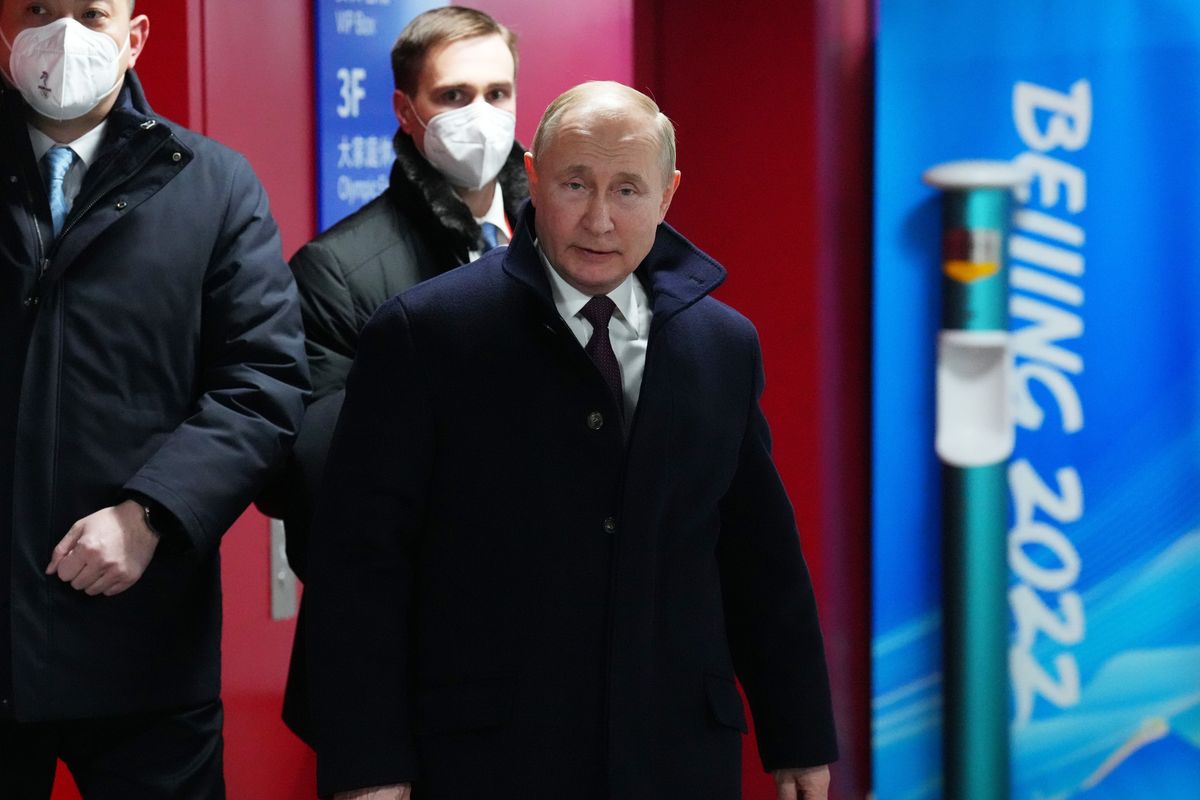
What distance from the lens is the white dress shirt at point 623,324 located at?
2.05m

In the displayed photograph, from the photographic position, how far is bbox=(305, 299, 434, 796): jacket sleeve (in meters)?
1.94

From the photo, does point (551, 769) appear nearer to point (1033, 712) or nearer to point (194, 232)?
point (194, 232)

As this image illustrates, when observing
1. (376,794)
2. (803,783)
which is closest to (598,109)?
(376,794)

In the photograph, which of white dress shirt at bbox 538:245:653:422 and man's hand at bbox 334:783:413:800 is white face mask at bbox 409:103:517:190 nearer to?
white dress shirt at bbox 538:245:653:422

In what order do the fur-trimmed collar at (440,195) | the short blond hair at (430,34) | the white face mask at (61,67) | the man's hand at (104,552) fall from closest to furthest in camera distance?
1. the man's hand at (104,552)
2. the white face mask at (61,67)
3. the fur-trimmed collar at (440,195)
4. the short blond hair at (430,34)

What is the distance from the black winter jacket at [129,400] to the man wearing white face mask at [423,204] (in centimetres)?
21

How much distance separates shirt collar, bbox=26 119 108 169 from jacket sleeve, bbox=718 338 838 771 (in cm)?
106

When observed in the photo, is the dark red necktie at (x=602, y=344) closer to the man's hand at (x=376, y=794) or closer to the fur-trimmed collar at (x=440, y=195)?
the man's hand at (x=376, y=794)

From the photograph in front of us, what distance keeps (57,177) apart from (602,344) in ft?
3.00

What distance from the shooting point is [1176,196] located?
347 cm

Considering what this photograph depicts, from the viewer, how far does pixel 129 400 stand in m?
2.31

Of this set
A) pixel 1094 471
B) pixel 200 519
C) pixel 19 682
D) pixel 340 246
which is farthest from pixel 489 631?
pixel 1094 471

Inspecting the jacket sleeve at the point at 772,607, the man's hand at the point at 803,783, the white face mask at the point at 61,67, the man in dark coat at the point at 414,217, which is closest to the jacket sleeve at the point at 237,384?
the man in dark coat at the point at 414,217

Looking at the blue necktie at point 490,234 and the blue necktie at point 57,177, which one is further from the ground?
the blue necktie at point 57,177
